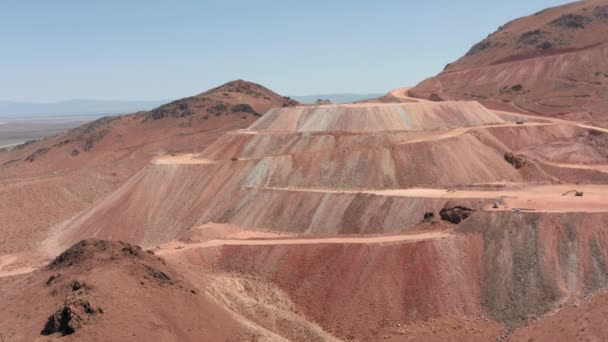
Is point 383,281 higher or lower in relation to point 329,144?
lower

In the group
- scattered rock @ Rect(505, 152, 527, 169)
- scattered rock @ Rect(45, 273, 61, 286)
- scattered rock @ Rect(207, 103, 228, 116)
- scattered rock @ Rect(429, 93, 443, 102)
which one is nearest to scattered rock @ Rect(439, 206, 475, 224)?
scattered rock @ Rect(505, 152, 527, 169)

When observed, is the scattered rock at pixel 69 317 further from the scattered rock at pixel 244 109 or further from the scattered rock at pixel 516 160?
the scattered rock at pixel 244 109

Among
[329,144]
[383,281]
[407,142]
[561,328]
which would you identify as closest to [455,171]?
[407,142]

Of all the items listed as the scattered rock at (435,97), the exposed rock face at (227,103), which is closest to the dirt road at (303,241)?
the scattered rock at (435,97)

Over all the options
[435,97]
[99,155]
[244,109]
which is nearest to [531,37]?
[435,97]

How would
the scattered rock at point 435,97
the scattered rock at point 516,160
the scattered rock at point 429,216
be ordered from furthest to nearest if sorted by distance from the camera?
the scattered rock at point 435,97
the scattered rock at point 516,160
the scattered rock at point 429,216

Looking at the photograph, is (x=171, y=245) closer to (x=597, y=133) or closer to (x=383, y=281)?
(x=383, y=281)
